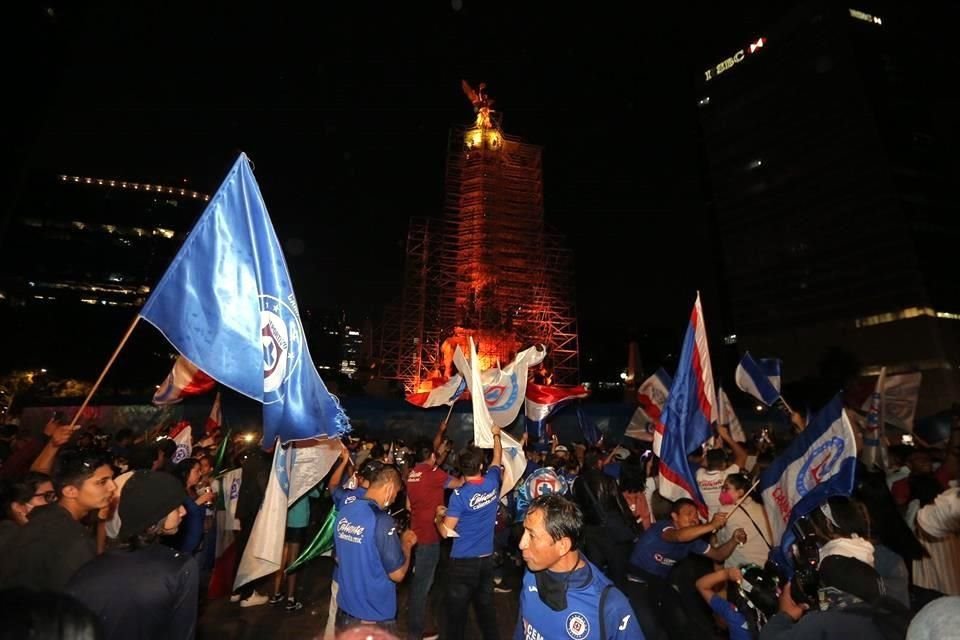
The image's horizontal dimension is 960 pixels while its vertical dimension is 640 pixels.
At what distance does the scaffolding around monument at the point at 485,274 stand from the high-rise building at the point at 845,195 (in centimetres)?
2939

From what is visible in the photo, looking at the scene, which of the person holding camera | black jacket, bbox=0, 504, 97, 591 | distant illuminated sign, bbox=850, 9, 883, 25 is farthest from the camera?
distant illuminated sign, bbox=850, 9, 883, 25

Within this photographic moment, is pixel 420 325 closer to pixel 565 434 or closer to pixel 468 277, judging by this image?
pixel 468 277

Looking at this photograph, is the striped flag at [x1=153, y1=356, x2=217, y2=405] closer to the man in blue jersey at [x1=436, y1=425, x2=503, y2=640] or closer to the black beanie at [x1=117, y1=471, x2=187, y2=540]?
the man in blue jersey at [x1=436, y1=425, x2=503, y2=640]

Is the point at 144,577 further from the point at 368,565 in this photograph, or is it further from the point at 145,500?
the point at 368,565

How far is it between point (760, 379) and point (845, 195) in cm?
5608

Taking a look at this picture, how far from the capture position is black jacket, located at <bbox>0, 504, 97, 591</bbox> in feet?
8.93

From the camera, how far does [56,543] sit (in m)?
2.80

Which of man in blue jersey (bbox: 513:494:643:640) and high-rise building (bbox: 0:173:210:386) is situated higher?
high-rise building (bbox: 0:173:210:386)

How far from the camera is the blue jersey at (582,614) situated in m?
2.30

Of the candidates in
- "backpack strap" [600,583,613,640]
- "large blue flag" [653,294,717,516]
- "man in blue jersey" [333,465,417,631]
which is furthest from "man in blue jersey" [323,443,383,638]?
"large blue flag" [653,294,717,516]

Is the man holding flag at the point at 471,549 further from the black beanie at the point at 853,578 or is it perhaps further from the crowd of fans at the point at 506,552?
the black beanie at the point at 853,578

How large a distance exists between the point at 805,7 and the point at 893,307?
38610mm

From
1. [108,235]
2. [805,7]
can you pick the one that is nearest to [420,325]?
[108,235]

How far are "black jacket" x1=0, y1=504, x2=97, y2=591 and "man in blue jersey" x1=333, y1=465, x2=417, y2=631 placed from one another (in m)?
1.57
